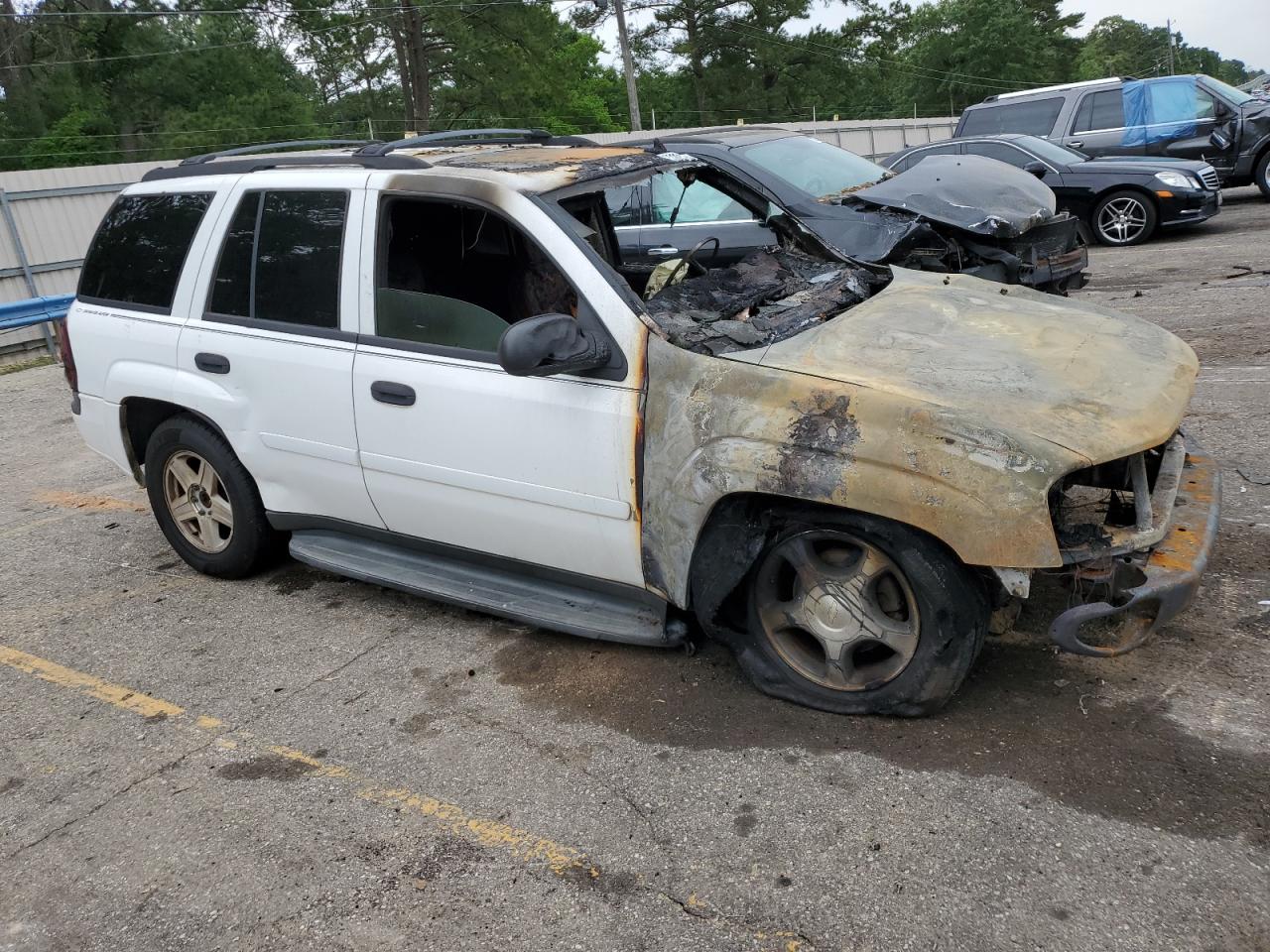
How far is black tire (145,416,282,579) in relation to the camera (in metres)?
4.60

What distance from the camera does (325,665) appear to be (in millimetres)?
4082

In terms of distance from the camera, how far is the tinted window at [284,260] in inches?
161

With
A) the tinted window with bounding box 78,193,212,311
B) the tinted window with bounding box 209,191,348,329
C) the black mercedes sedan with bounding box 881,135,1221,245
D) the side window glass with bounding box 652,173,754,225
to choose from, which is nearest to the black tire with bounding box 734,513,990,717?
the tinted window with bounding box 209,191,348,329

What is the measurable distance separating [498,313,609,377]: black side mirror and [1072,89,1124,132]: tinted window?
13.4 metres

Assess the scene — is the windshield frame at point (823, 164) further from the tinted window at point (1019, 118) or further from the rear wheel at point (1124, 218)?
the tinted window at point (1019, 118)

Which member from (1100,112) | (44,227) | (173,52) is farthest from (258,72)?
(1100,112)

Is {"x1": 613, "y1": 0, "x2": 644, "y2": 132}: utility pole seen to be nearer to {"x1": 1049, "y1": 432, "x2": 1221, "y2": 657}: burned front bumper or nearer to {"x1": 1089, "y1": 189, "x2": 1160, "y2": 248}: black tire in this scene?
{"x1": 1089, "y1": 189, "x2": 1160, "y2": 248}: black tire

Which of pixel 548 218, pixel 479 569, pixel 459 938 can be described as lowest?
pixel 459 938

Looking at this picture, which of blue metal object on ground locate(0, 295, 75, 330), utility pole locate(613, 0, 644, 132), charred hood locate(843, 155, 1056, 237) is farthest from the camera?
utility pole locate(613, 0, 644, 132)

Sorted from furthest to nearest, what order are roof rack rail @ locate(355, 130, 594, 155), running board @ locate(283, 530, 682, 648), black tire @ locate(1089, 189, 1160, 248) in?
black tire @ locate(1089, 189, 1160, 248), roof rack rail @ locate(355, 130, 594, 155), running board @ locate(283, 530, 682, 648)

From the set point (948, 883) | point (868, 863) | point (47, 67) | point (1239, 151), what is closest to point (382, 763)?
point (868, 863)

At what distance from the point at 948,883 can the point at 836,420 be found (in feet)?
4.26

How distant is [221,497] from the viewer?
477 centimetres

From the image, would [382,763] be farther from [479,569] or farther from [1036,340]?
[1036,340]
